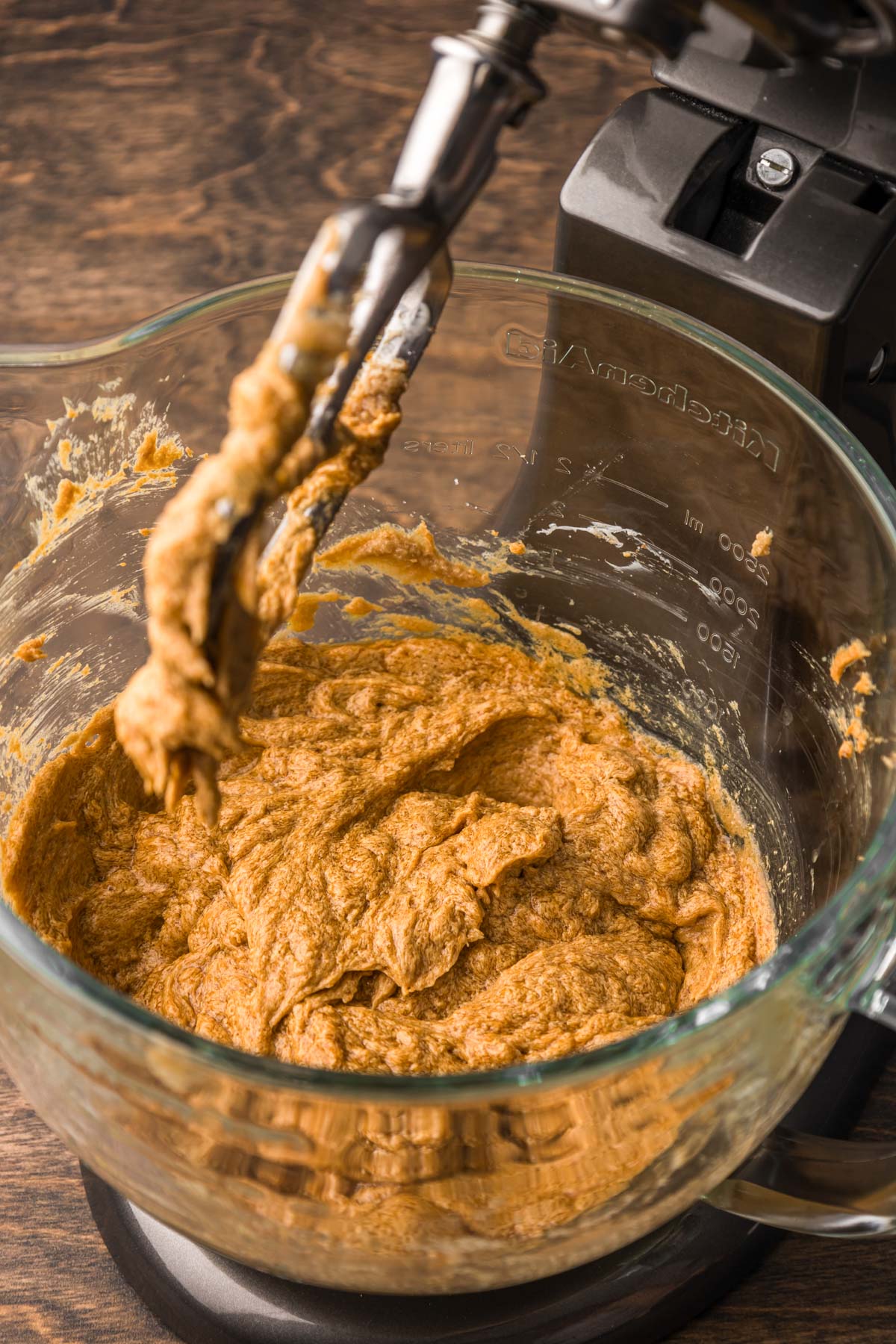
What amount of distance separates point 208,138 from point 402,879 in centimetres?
128

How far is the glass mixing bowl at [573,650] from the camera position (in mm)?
784

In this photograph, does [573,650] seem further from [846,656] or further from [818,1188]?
[818,1188]

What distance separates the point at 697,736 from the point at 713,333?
391mm

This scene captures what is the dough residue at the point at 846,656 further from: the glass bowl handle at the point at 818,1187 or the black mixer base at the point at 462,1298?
the black mixer base at the point at 462,1298

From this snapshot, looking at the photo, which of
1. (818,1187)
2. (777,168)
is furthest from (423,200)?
(818,1187)

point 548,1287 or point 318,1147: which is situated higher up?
point 318,1147

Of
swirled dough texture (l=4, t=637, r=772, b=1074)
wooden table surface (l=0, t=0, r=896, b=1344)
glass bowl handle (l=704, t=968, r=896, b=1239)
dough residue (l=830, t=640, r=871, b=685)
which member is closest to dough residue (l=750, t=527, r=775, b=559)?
dough residue (l=830, t=640, r=871, b=685)

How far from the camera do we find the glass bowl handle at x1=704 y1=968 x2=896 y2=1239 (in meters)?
0.95

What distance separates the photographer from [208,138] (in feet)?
6.55

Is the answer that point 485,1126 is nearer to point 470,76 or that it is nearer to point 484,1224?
point 484,1224

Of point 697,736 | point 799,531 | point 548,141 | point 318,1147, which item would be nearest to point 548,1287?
point 318,1147

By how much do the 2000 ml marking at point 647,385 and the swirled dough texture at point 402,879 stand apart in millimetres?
292

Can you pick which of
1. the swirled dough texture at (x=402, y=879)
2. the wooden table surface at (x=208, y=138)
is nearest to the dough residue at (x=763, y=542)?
the swirled dough texture at (x=402, y=879)

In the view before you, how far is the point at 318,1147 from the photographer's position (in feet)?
2.59
